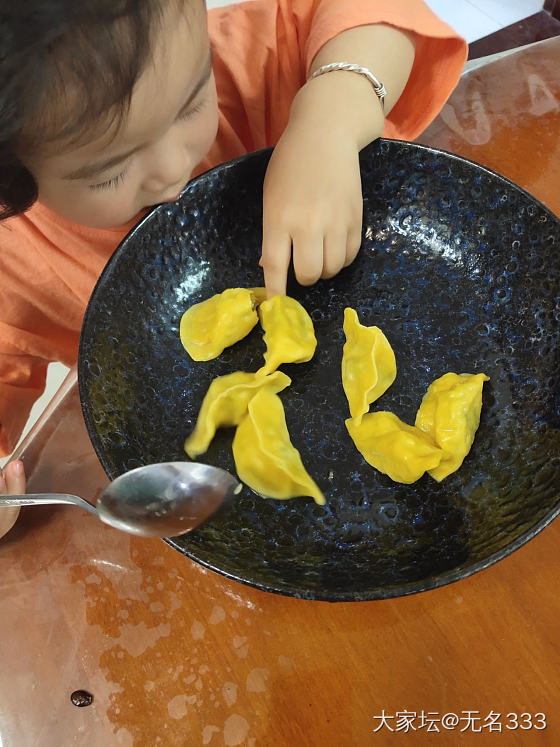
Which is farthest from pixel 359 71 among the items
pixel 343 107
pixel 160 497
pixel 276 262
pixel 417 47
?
pixel 160 497

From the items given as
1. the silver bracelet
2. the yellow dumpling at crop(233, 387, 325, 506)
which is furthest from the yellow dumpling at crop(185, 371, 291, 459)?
the silver bracelet

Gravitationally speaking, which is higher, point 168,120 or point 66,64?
point 66,64

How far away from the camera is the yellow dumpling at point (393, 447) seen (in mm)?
787

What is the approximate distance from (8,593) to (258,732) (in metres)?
0.38

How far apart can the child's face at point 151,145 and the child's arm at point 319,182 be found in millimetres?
139

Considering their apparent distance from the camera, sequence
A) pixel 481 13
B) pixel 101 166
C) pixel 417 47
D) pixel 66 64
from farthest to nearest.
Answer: pixel 481 13, pixel 417 47, pixel 101 166, pixel 66 64

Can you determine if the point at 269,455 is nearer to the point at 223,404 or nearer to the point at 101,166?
the point at 223,404

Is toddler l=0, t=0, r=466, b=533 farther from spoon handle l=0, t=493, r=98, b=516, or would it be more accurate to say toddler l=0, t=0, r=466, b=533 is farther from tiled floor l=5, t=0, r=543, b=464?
tiled floor l=5, t=0, r=543, b=464

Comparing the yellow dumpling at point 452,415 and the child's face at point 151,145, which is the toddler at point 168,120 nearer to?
the child's face at point 151,145

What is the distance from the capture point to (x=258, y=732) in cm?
73

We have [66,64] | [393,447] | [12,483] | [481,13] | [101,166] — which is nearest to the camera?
[66,64]

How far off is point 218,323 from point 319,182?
254mm

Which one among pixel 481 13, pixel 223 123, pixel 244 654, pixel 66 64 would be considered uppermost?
pixel 66 64

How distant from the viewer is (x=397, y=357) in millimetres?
905
